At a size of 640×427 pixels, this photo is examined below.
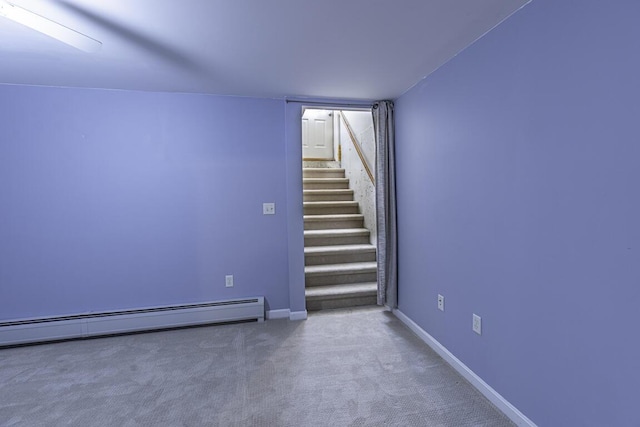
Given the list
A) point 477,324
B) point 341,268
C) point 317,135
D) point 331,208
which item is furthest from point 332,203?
point 477,324

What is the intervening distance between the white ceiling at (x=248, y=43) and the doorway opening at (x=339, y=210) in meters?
0.91

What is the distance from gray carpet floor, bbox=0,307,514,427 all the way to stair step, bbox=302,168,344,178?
284 cm

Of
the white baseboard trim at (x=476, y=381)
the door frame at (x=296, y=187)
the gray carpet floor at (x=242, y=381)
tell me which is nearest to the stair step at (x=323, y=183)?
the door frame at (x=296, y=187)

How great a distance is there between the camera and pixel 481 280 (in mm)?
1844

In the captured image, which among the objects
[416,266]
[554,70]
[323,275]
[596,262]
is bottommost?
[323,275]

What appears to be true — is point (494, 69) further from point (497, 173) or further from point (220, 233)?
point (220, 233)

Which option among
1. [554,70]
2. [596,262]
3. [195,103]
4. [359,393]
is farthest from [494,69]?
[195,103]

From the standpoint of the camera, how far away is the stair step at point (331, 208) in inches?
168

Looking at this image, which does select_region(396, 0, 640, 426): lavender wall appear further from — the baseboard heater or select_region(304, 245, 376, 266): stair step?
the baseboard heater

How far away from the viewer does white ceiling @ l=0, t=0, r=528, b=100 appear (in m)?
1.49

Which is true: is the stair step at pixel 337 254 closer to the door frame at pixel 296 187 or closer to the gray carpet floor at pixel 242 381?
the door frame at pixel 296 187

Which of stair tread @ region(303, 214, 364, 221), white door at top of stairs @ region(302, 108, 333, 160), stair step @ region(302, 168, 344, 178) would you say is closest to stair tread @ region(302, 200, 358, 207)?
stair tread @ region(303, 214, 364, 221)

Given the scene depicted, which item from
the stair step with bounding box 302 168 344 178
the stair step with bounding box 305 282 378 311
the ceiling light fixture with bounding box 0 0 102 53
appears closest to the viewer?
the ceiling light fixture with bounding box 0 0 102 53

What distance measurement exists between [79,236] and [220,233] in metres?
1.16
